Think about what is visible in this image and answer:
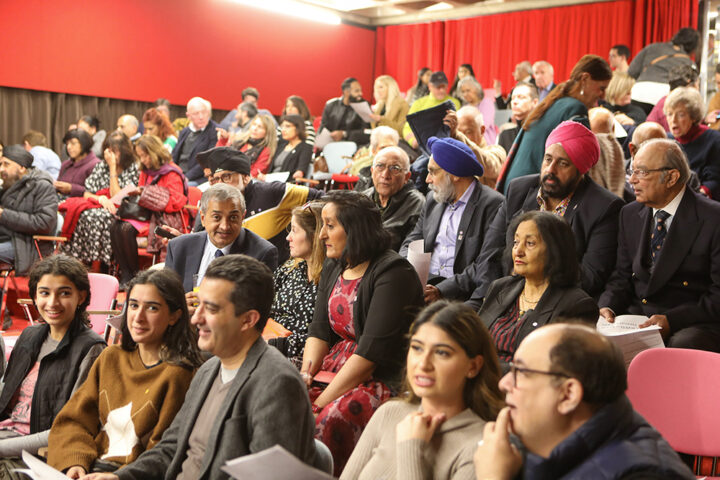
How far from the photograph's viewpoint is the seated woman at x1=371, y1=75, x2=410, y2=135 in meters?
8.08

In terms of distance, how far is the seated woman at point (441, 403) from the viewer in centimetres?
171

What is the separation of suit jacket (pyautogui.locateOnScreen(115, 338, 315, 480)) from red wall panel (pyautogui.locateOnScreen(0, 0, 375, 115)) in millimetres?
8809

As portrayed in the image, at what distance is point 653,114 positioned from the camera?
6160mm

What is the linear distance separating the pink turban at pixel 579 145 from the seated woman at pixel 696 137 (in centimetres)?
135

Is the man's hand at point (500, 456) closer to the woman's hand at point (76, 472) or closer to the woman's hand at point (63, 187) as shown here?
the woman's hand at point (76, 472)

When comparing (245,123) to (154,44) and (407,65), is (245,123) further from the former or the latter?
(407,65)

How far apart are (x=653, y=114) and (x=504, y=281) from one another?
13.1 feet

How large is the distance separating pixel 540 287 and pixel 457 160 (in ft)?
4.50

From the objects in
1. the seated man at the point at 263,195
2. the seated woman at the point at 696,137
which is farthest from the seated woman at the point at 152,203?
the seated woman at the point at 696,137

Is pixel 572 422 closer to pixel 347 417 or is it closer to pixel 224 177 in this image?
pixel 347 417

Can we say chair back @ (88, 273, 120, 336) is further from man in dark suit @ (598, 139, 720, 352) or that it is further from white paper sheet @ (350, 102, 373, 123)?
white paper sheet @ (350, 102, 373, 123)

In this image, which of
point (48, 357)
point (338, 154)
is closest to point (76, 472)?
point (48, 357)

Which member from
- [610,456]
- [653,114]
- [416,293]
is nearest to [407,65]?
[653,114]

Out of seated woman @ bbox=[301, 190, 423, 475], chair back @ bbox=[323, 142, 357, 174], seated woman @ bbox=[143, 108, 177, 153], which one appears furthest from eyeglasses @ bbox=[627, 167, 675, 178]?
seated woman @ bbox=[143, 108, 177, 153]
